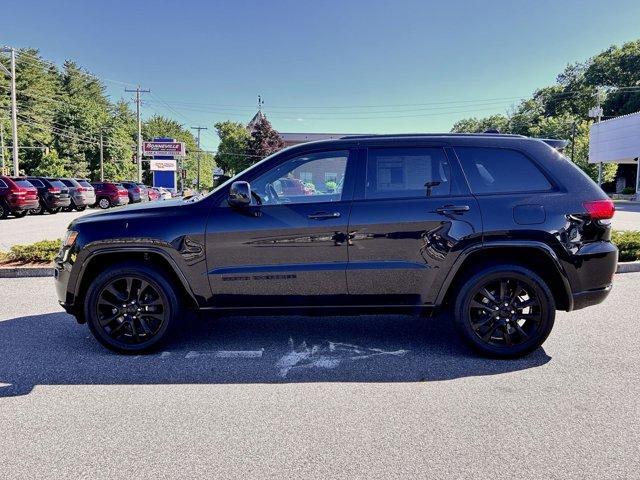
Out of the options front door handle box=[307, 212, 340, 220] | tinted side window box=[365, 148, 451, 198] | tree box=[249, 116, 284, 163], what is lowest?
front door handle box=[307, 212, 340, 220]

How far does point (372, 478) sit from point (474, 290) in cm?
208

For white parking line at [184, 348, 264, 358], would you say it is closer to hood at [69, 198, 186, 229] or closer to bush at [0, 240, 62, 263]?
hood at [69, 198, 186, 229]

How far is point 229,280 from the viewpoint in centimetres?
407

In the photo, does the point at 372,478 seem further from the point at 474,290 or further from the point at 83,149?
the point at 83,149

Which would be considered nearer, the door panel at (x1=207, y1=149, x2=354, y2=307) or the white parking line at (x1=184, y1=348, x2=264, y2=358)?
the door panel at (x1=207, y1=149, x2=354, y2=307)

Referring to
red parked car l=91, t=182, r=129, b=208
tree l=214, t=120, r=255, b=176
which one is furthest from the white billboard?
tree l=214, t=120, r=255, b=176

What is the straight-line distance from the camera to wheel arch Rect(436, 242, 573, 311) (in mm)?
3982

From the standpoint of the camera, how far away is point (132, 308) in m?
4.20

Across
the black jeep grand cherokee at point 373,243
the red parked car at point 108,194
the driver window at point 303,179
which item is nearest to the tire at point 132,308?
the black jeep grand cherokee at point 373,243

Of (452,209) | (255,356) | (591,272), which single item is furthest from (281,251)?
(591,272)

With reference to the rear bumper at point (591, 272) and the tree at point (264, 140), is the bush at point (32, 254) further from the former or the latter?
the tree at point (264, 140)

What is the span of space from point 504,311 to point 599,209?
119 cm

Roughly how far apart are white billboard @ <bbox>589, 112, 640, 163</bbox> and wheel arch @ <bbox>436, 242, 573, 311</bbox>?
45.4 m

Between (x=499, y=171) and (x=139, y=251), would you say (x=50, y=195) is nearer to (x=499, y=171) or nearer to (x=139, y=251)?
(x=139, y=251)
